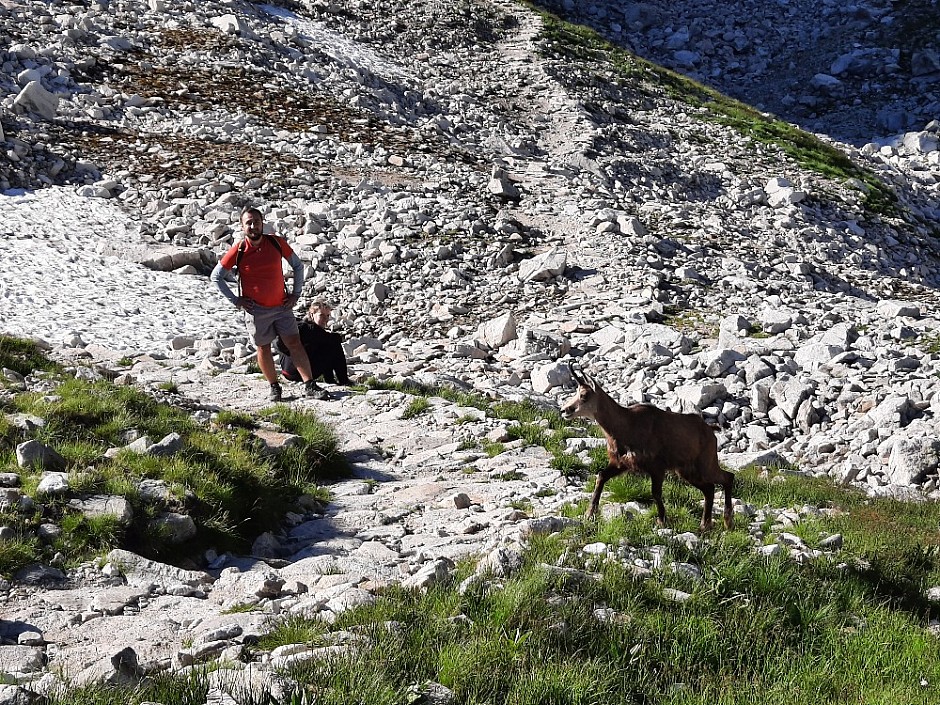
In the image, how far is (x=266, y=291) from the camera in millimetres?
11266

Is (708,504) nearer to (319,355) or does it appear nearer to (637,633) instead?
(637,633)

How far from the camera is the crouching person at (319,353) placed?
12.6 meters

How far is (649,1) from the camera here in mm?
51000

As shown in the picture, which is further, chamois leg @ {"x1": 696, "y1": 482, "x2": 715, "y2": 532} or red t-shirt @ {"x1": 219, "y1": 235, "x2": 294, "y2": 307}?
red t-shirt @ {"x1": 219, "y1": 235, "x2": 294, "y2": 307}

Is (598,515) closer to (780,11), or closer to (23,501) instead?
(23,501)

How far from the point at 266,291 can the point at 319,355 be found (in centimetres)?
167

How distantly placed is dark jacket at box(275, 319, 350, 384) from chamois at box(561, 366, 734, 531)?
6.32m

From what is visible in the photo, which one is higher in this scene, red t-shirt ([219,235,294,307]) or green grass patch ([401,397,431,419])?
red t-shirt ([219,235,294,307])

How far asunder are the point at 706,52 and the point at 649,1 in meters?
6.02

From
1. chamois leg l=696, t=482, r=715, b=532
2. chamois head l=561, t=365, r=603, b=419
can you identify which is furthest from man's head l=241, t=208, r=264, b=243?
chamois leg l=696, t=482, r=715, b=532

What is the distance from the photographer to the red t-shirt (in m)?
11.0

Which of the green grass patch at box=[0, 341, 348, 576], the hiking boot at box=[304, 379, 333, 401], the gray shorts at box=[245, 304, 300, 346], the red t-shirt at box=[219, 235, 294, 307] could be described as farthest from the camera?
the hiking boot at box=[304, 379, 333, 401]

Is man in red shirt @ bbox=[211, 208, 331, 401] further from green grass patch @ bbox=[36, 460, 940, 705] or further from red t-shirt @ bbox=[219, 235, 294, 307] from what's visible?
green grass patch @ bbox=[36, 460, 940, 705]

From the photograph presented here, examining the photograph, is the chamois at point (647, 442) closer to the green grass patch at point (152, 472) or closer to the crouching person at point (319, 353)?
the green grass patch at point (152, 472)
